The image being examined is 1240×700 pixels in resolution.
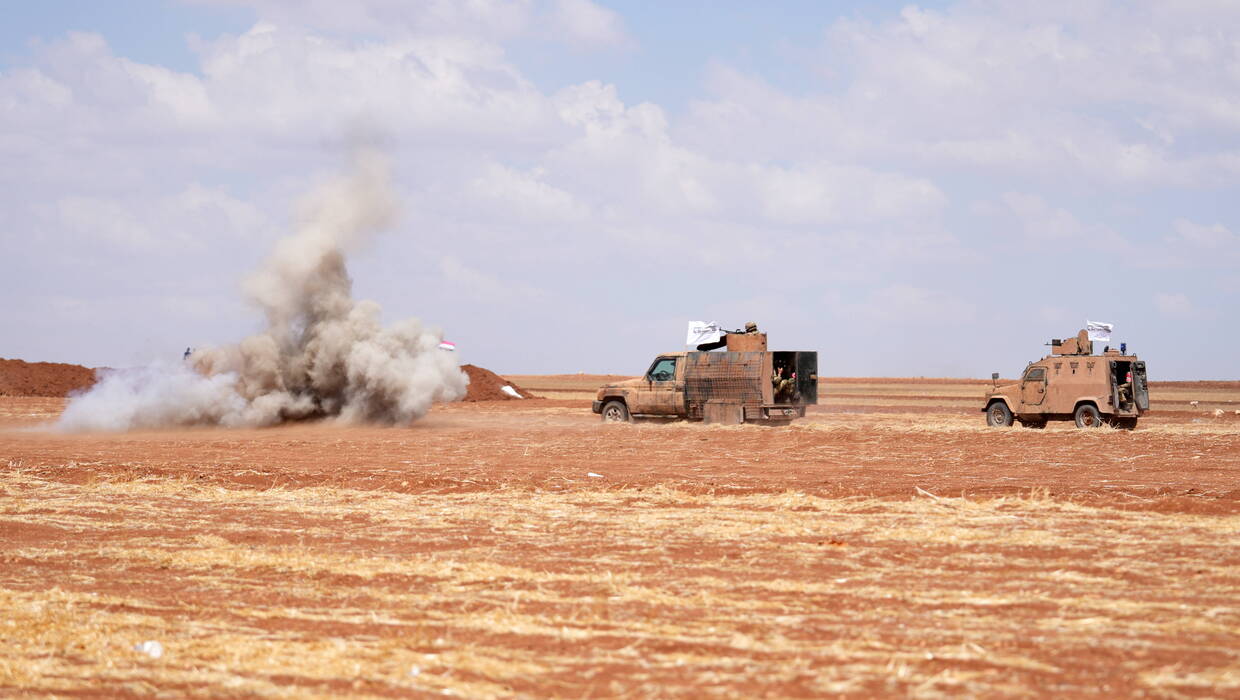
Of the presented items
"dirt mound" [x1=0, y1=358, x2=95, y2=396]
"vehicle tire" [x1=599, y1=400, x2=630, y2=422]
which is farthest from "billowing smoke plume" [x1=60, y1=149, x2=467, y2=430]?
"dirt mound" [x1=0, y1=358, x2=95, y2=396]

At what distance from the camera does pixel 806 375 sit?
29.6m

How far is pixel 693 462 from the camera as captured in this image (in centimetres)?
1995

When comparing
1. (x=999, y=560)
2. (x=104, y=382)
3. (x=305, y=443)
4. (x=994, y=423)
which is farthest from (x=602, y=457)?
(x=104, y=382)

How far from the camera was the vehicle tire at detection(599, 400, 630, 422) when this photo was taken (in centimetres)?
3100

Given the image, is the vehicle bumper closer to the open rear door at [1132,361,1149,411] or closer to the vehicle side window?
the vehicle side window

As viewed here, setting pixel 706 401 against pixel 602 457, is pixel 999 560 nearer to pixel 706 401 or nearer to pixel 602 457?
pixel 602 457

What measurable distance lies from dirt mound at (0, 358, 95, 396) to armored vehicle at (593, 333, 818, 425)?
1379 inches

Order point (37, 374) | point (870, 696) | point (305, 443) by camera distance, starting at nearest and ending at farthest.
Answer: point (870, 696) → point (305, 443) → point (37, 374)

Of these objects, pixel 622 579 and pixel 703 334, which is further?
pixel 703 334

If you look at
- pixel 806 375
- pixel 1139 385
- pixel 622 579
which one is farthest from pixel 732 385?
pixel 622 579

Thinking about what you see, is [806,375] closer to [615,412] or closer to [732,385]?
[732,385]

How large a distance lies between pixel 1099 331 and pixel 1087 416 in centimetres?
222

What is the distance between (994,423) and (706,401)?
7562mm

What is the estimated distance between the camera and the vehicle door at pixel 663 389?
29719 mm
